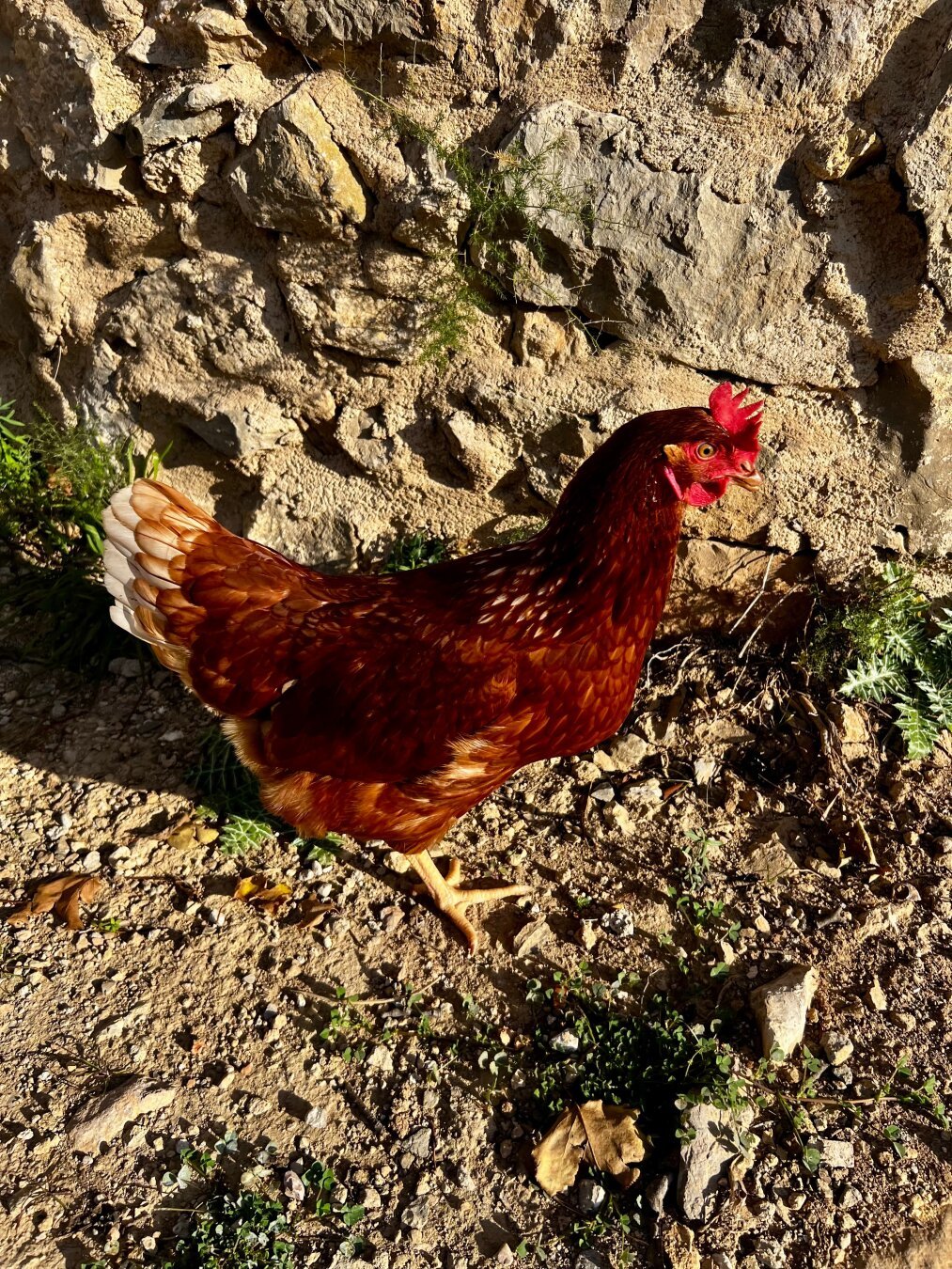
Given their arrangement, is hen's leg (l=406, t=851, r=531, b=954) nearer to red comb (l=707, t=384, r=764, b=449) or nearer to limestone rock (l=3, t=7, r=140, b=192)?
red comb (l=707, t=384, r=764, b=449)

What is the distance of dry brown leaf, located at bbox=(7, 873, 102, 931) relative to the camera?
2.63m

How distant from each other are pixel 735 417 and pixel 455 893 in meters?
1.75

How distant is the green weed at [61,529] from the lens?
3.26 metres

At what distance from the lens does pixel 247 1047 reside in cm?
237

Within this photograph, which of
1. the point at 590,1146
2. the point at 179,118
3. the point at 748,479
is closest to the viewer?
the point at 590,1146

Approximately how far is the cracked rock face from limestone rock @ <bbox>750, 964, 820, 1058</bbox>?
1.36 meters

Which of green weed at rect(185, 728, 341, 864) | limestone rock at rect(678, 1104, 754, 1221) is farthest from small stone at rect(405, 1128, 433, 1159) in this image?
green weed at rect(185, 728, 341, 864)

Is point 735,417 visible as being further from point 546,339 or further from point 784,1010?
point 784,1010

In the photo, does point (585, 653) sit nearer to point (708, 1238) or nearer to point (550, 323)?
point (550, 323)

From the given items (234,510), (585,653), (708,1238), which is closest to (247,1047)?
(708,1238)

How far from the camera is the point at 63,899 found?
8.79 feet

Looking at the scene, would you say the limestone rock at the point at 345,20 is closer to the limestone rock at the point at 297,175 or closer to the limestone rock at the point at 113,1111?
the limestone rock at the point at 297,175

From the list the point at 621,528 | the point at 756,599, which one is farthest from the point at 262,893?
the point at 756,599

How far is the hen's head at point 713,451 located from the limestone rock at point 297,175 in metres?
1.49
